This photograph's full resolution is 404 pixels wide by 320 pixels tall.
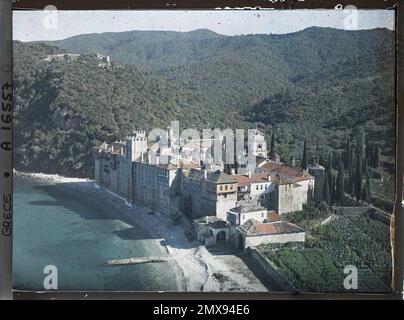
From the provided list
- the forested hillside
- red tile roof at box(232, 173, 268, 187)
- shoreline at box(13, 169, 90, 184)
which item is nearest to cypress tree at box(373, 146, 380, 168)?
the forested hillside

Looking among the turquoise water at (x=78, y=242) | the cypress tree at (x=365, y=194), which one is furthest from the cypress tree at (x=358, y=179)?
the turquoise water at (x=78, y=242)

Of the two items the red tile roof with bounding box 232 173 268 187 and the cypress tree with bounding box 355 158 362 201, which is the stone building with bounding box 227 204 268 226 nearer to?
the red tile roof with bounding box 232 173 268 187

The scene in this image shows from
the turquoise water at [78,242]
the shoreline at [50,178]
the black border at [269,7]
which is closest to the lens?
the black border at [269,7]

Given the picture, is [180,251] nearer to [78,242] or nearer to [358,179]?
[78,242]

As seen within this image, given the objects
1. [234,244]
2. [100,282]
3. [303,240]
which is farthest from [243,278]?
[100,282]

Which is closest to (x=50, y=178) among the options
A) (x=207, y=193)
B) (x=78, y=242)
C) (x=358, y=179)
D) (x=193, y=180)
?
(x=78, y=242)

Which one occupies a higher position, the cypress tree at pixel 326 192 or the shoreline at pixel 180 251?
the cypress tree at pixel 326 192

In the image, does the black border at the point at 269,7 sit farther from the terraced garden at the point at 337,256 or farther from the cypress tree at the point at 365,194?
the cypress tree at the point at 365,194
